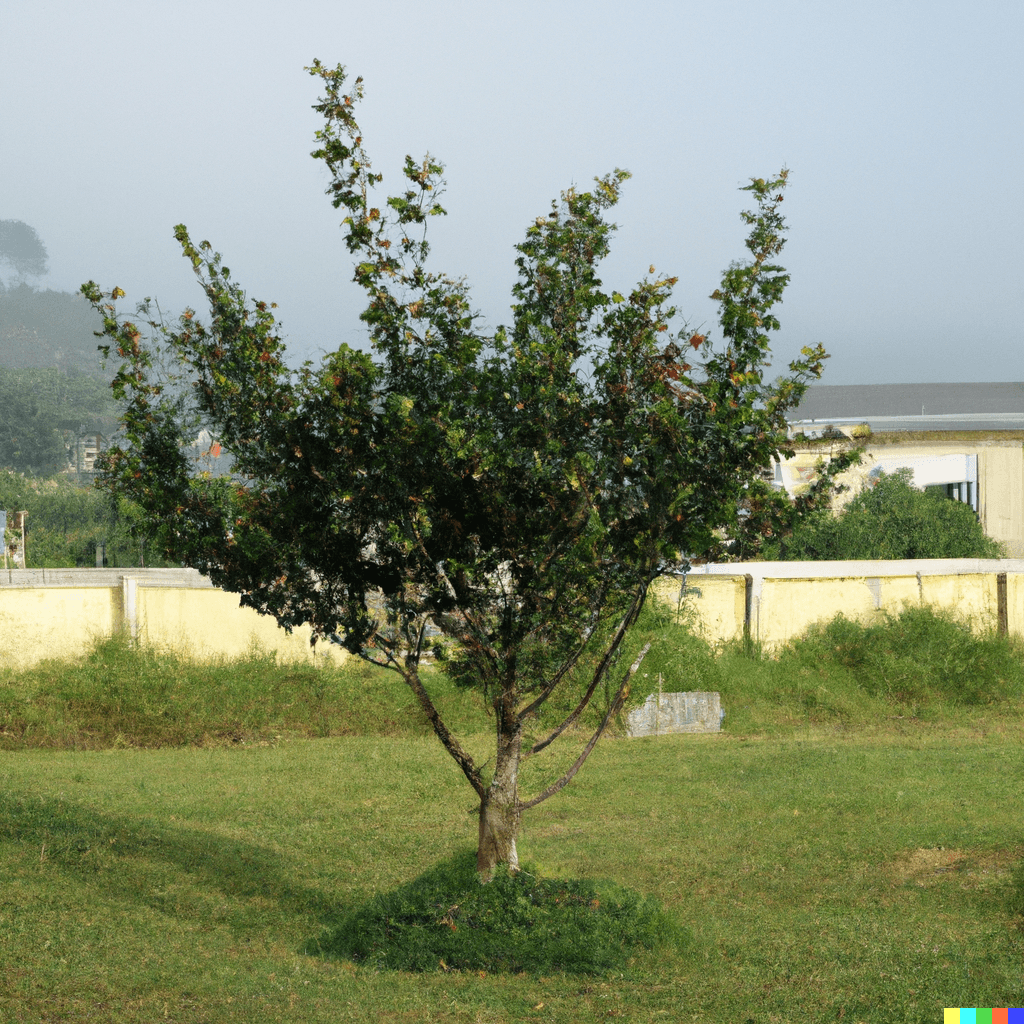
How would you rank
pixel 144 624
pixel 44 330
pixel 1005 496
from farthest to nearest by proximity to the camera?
pixel 44 330
pixel 1005 496
pixel 144 624

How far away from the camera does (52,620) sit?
1439cm

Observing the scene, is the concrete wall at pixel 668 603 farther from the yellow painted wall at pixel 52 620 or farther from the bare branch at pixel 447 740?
the bare branch at pixel 447 740

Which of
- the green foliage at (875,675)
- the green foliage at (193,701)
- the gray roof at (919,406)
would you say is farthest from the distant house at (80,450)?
the green foliage at (875,675)

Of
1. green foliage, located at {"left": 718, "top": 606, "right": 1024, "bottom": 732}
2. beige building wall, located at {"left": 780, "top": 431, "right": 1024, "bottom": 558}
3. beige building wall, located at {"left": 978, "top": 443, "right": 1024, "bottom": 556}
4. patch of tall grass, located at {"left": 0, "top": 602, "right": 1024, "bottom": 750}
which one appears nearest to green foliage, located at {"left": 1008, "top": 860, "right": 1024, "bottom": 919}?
patch of tall grass, located at {"left": 0, "top": 602, "right": 1024, "bottom": 750}

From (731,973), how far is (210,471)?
14.5 ft

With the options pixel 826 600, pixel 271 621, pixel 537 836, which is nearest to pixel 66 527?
pixel 271 621

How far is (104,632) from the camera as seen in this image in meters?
14.6

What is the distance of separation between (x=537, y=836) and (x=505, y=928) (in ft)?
11.5

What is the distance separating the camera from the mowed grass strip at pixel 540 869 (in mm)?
5645

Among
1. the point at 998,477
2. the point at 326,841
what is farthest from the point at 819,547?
the point at 326,841

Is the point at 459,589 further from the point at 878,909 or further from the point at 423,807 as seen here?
the point at 423,807

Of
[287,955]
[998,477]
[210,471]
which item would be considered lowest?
[287,955]

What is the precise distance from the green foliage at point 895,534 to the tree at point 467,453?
54.7 ft

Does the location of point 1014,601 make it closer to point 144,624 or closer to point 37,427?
point 144,624
